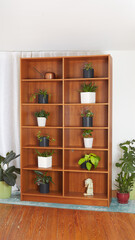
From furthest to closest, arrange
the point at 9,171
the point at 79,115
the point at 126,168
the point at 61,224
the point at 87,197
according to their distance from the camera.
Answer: the point at 79,115, the point at 9,171, the point at 87,197, the point at 126,168, the point at 61,224

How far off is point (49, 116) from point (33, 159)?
2.66 feet

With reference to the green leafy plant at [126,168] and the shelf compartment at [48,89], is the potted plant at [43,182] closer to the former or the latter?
the green leafy plant at [126,168]

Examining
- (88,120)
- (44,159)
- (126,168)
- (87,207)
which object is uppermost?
(88,120)

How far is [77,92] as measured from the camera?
4.94 m

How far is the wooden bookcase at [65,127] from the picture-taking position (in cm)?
468

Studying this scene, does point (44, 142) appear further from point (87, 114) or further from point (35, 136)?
point (87, 114)

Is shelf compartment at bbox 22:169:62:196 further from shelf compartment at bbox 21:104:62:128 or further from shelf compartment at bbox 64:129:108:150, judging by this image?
shelf compartment at bbox 21:104:62:128

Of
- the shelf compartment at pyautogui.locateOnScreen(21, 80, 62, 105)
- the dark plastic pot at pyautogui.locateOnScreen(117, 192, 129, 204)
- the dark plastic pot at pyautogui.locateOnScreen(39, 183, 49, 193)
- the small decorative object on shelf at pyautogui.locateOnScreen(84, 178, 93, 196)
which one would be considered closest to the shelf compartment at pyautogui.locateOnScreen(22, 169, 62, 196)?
the dark plastic pot at pyautogui.locateOnScreen(39, 183, 49, 193)

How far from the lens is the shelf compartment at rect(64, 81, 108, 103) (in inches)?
189

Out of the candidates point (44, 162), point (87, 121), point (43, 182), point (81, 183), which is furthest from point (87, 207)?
point (87, 121)

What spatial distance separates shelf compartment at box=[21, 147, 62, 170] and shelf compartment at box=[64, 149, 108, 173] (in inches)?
6.1

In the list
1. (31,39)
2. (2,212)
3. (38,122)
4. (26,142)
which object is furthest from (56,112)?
(2,212)

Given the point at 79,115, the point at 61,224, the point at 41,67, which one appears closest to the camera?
the point at 61,224

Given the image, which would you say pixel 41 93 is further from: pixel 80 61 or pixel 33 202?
pixel 33 202
